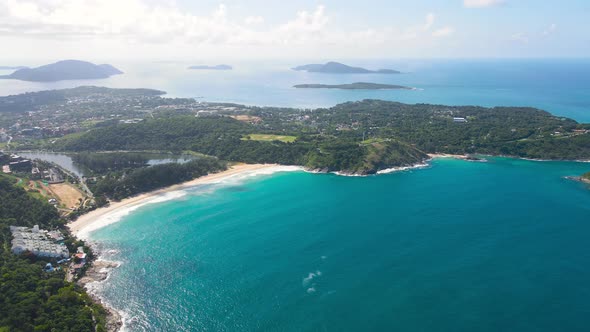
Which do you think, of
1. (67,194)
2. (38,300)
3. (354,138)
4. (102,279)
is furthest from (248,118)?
(38,300)

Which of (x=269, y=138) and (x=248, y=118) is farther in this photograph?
(x=248, y=118)

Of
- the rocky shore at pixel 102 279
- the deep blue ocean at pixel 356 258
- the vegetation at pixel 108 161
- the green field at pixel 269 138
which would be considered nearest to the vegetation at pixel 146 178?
the vegetation at pixel 108 161

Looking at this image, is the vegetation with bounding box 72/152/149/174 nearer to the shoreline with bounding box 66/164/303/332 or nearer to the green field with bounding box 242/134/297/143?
the shoreline with bounding box 66/164/303/332

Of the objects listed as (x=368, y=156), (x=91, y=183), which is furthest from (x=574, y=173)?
(x=91, y=183)

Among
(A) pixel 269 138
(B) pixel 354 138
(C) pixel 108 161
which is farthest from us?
(A) pixel 269 138

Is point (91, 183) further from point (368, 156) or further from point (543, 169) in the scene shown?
point (543, 169)

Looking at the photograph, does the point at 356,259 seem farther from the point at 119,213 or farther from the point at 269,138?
the point at 269,138

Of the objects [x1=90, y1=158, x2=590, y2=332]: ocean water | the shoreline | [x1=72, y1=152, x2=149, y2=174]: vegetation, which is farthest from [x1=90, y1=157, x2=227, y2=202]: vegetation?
[x1=90, y1=158, x2=590, y2=332]: ocean water
